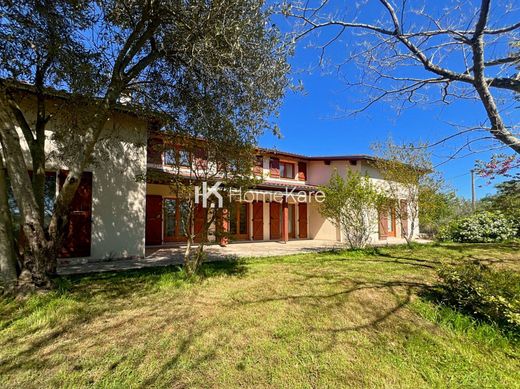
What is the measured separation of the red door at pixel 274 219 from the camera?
824 inches

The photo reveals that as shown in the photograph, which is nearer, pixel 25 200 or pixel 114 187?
pixel 25 200

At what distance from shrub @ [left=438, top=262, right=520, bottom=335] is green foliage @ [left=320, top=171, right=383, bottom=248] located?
6.64m

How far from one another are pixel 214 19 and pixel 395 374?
6626 mm

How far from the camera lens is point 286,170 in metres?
22.2

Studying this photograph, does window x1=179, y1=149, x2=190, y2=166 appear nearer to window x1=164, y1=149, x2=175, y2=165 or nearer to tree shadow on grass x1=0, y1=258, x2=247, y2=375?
window x1=164, y1=149, x2=175, y2=165

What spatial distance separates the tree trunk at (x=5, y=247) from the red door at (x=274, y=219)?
1598 centimetres

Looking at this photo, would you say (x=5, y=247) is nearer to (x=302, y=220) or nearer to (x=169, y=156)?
(x=169, y=156)

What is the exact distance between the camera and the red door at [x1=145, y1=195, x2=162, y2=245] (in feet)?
53.4

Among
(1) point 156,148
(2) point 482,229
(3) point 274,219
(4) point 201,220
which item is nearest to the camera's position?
(1) point 156,148

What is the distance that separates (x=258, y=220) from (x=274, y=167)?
4.10 metres

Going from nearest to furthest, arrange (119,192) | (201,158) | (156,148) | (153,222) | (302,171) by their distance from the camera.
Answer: (201,158), (156,148), (119,192), (153,222), (302,171)

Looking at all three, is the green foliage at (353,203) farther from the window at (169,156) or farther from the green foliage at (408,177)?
the window at (169,156)

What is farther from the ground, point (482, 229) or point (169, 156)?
point (169, 156)

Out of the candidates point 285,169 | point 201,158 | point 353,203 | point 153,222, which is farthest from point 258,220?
point 201,158
